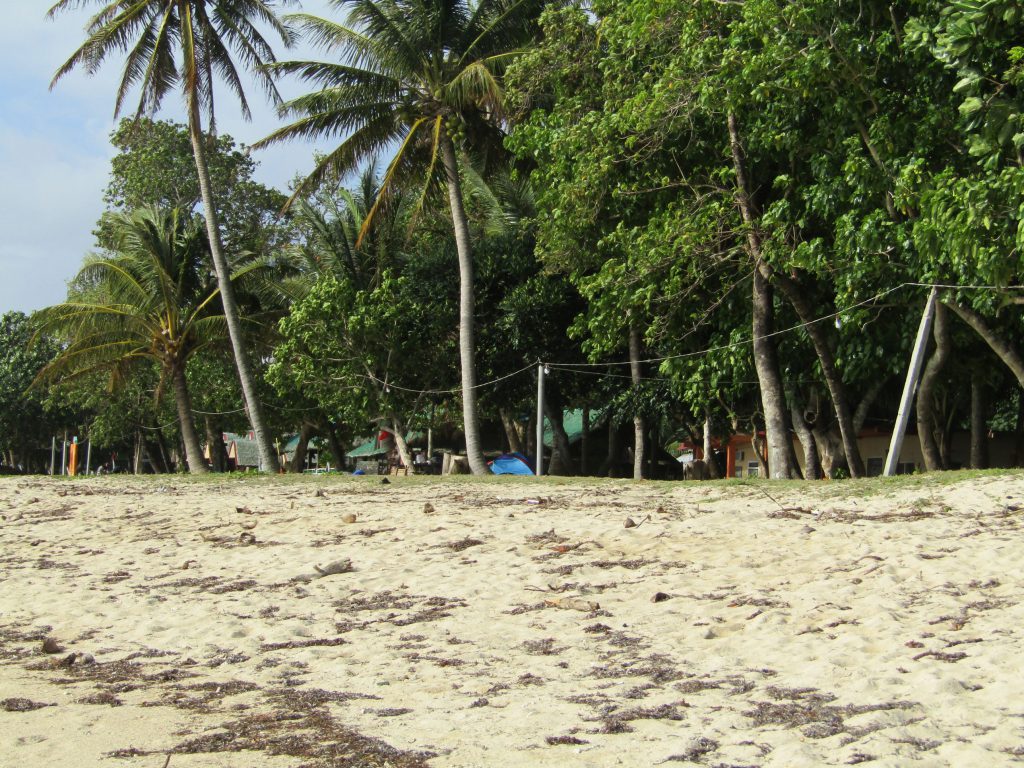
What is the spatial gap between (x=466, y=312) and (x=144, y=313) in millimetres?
9277

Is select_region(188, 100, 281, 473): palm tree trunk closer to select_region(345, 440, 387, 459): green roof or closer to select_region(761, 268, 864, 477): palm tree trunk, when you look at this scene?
select_region(761, 268, 864, 477): palm tree trunk

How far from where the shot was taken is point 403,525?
33.6 feet

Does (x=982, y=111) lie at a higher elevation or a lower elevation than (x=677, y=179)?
lower

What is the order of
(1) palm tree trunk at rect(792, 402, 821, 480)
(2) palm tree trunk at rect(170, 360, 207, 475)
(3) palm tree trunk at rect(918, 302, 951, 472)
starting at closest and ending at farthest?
(3) palm tree trunk at rect(918, 302, 951, 472) < (1) palm tree trunk at rect(792, 402, 821, 480) < (2) palm tree trunk at rect(170, 360, 207, 475)

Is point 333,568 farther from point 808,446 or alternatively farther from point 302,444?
point 302,444

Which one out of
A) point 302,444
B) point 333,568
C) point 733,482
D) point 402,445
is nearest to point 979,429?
Answer: point 733,482

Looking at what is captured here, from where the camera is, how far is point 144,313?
2489 centimetres

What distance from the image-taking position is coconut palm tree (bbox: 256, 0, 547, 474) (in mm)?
19156

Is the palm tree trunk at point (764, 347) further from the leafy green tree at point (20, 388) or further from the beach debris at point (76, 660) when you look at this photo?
the leafy green tree at point (20, 388)

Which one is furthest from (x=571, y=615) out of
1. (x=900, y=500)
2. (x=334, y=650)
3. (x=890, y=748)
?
(x=900, y=500)

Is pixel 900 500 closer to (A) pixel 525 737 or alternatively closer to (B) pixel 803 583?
(B) pixel 803 583

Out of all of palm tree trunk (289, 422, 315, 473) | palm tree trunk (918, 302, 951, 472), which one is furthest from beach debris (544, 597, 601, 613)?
palm tree trunk (289, 422, 315, 473)

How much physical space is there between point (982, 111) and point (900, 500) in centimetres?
423

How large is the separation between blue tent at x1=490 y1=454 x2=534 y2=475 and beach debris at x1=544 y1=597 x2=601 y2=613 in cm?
1753
